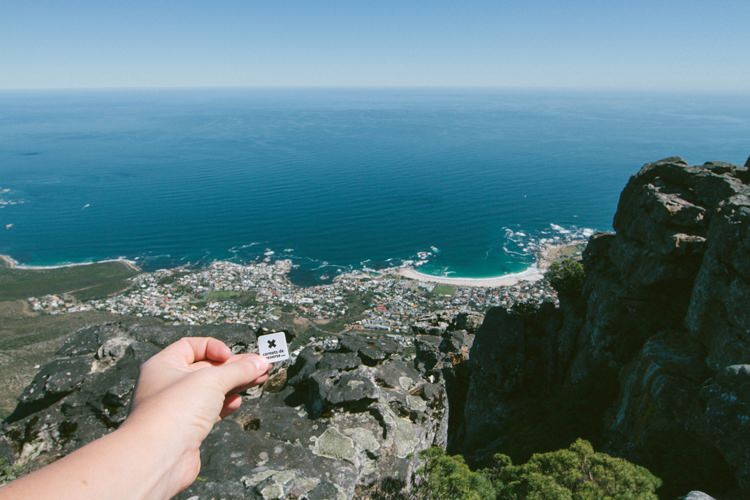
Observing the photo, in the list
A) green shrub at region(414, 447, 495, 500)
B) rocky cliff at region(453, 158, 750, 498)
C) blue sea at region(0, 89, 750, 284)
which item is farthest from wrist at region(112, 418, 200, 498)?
blue sea at region(0, 89, 750, 284)

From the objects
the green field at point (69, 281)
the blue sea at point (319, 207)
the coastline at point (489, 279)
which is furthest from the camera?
the blue sea at point (319, 207)

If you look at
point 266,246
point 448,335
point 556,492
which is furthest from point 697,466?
point 266,246

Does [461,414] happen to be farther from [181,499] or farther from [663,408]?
[181,499]

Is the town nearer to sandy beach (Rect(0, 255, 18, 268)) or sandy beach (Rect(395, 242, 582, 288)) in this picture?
sandy beach (Rect(395, 242, 582, 288))

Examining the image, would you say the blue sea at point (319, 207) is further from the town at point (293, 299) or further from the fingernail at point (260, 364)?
the fingernail at point (260, 364)

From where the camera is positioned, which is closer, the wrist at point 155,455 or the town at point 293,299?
the wrist at point 155,455

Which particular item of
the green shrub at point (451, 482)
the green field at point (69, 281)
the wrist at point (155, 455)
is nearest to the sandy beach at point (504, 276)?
the green field at point (69, 281)

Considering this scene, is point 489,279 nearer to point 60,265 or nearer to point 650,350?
point 650,350
